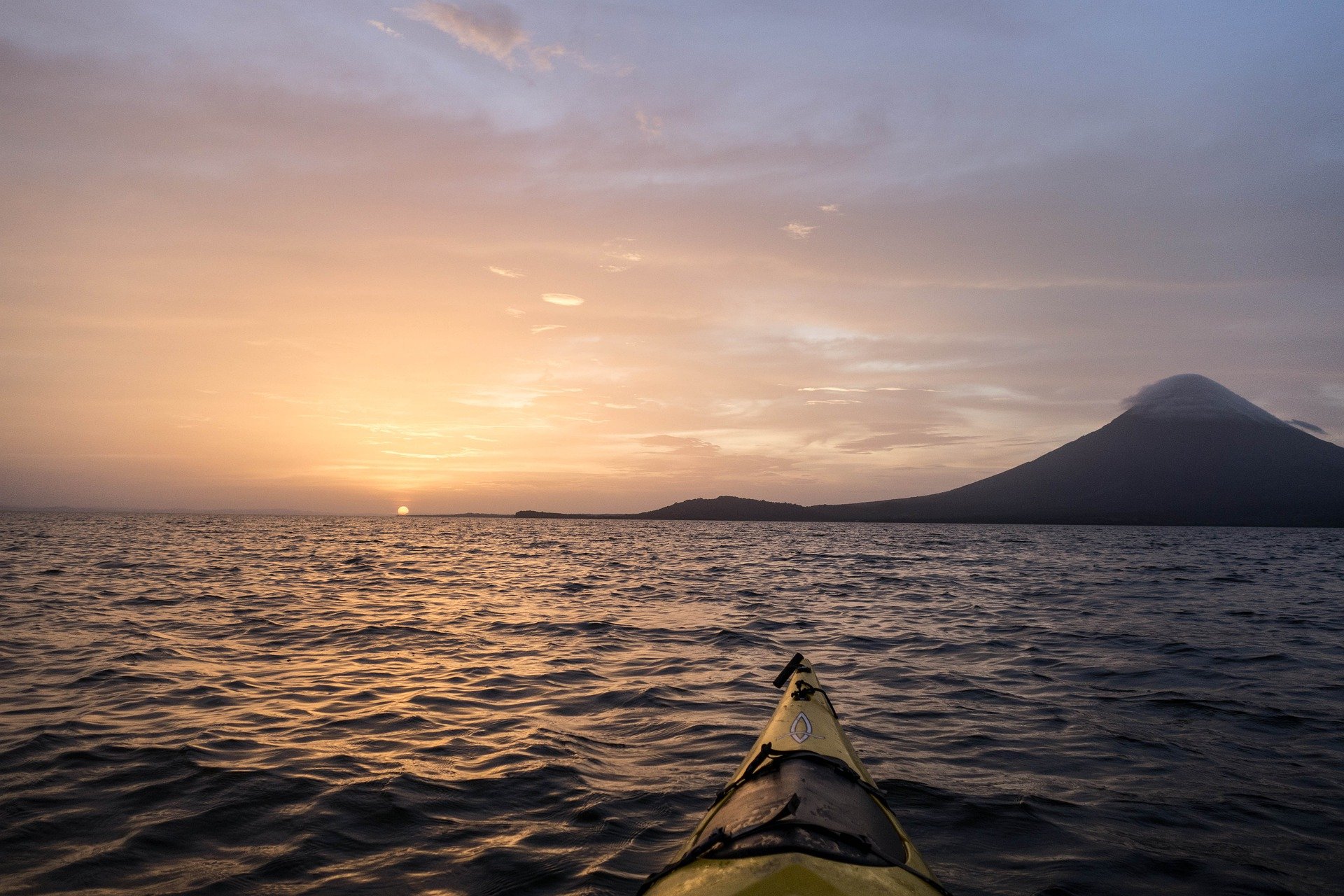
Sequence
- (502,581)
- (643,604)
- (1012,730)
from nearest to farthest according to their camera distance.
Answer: (1012,730) → (643,604) → (502,581)

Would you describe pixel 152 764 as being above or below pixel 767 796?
below

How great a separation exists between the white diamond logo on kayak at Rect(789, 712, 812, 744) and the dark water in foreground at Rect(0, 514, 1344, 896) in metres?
1.19

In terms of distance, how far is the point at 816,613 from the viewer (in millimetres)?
20125

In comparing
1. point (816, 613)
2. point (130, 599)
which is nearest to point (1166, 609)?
point (816, 613)

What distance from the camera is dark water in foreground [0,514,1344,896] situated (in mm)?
5660

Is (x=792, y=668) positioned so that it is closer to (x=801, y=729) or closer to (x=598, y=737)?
(x=801, y=729)

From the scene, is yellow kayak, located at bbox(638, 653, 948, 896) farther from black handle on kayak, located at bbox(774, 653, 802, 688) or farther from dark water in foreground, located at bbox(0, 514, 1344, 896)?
black handle on kayak, located at bbox(774, 653, 802, 688)

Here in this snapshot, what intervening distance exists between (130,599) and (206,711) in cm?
1361

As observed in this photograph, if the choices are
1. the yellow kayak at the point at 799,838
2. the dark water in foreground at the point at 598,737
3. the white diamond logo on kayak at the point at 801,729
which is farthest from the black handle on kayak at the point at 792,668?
the yellow kayak at the point at 799,838

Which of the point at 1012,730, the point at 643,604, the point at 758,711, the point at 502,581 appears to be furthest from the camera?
the point at 502,581

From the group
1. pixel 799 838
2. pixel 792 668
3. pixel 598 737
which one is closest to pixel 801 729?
pixel 792 668

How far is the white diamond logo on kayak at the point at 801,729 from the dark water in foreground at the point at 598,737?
3.90ft

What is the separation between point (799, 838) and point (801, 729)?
2.42 metres

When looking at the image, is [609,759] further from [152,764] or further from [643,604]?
[643,604]
